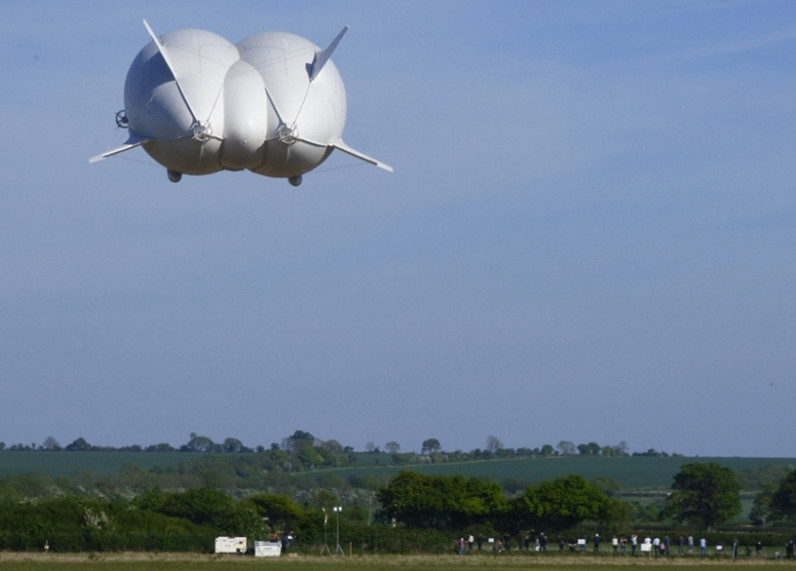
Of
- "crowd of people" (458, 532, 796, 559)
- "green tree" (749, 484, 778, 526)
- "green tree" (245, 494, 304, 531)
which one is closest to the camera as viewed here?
"crowd of people" (458, 532, 796, 559)

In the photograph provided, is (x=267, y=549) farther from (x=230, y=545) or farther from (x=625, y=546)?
(x=625, y=546)

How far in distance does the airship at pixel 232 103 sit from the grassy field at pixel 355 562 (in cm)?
3648

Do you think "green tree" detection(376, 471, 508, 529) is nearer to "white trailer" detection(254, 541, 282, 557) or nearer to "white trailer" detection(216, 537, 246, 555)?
"white trailer" detection(216, 537, 246, 555)

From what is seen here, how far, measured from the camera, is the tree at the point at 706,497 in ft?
429

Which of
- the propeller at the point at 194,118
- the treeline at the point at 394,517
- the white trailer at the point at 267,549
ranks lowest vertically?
the white trailer at the point at 267,549

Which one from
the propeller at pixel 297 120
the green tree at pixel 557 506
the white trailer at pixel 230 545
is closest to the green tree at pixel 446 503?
the green tree at pixel 557 506

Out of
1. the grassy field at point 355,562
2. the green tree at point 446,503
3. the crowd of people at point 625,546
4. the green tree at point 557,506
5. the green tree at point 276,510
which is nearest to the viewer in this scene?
the grassy field at point 355,562

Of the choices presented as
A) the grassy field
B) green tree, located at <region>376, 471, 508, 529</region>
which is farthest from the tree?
the grassy field

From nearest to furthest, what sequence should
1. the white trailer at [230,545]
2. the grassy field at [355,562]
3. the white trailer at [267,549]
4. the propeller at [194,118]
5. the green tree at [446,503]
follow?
the propeller at [194,118], the grassy field at [355,562], the white trailer at [267,549], the white trailer at [230,545], the green tree at [446,503]

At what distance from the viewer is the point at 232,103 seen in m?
31.2

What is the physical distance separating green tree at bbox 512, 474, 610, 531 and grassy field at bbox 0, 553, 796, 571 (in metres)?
20.4

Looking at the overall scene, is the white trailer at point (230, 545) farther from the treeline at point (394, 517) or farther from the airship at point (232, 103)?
the airship at point (232, 103)

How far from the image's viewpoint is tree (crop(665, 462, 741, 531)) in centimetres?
13062

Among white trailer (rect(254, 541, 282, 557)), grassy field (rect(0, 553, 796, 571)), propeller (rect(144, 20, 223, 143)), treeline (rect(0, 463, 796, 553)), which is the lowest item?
grassy field (rect(0, 553, 796, 571))
